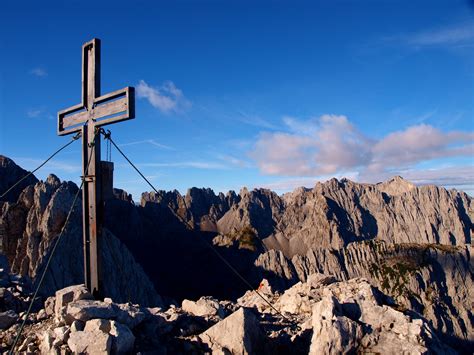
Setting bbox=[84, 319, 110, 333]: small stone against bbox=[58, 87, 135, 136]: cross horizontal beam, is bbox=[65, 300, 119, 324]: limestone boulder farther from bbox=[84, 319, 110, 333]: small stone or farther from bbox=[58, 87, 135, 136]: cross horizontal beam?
bbox=[58, 87, 135, 136]: cross horizontal beam

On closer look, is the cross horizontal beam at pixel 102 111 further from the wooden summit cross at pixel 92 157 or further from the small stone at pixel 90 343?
A: the small stone at pixel 90 343

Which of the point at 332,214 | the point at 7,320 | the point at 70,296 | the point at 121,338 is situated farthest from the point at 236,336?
the point at 332,214

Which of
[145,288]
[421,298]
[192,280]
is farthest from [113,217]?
[421,298]

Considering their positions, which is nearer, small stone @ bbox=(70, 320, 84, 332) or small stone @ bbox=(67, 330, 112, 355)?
small stone @ bbox=(67, 330, 112, 355)

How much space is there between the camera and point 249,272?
4823 inches

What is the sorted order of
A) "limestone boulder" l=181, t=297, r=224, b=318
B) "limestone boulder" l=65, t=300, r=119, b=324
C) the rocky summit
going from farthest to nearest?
"limestone boulder" l=181, t=297, r=224, b=318 → the rocky summit → "limestone boulder" l=65, t=300, r=119, b=324

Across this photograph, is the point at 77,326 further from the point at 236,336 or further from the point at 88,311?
the point at 236,336

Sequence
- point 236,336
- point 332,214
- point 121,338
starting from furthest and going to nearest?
point 332,214
point 236,336
point 121,338

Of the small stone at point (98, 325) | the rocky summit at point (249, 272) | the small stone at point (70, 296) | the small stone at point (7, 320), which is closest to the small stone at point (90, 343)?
the rocky summit at point (249, 272)

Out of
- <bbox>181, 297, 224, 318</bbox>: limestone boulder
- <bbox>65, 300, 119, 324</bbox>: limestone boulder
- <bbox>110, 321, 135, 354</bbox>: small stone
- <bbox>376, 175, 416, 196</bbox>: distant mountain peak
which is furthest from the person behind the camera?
<bbox>376, 175, 416, 196</bbox>: distant mountain peak

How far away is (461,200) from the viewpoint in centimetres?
18538

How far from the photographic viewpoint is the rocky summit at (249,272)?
838 cm

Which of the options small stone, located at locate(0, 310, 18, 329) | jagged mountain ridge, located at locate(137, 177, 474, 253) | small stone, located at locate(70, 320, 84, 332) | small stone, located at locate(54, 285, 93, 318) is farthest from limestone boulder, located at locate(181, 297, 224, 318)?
jagged mountain ridge, located at locate(137, 177, 474, 253)

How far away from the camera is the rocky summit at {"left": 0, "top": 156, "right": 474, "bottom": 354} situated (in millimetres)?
8375
